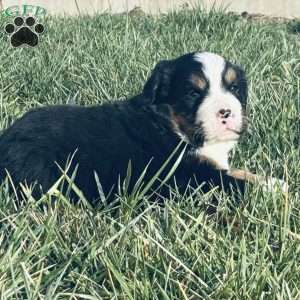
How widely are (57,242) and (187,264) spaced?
454mm

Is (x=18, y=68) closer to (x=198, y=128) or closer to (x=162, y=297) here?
(x=198, y=128)

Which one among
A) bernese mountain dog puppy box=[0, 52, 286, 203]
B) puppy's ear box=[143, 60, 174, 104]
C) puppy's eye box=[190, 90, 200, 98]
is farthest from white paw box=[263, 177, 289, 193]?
puppy's ear box=[143, 60, 174, 104]

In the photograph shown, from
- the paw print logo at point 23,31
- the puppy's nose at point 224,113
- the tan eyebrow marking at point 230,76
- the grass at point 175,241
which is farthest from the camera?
the paw print logo at point 23,31

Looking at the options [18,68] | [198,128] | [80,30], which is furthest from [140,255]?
[80,30]

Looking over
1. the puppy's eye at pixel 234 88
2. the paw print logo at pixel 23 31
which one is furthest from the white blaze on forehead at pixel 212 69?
the paw print logo at pixel 23 31

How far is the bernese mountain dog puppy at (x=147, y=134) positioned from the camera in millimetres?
3373

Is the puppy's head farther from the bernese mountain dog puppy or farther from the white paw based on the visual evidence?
the white paw

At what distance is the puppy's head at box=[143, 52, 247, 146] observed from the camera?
139 inches

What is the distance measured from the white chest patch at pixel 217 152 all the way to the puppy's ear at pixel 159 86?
33 cm

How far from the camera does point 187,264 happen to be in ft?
7.68

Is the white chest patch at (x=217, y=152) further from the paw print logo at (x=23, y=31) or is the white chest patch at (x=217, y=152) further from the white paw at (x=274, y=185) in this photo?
the paw print logo at (x=23, y=31)

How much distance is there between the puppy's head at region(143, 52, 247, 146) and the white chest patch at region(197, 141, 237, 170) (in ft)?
0.12

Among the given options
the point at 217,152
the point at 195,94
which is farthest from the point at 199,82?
the point at 217,152

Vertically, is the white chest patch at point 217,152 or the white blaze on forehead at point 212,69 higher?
the white blaze on forehead at point 212,69
